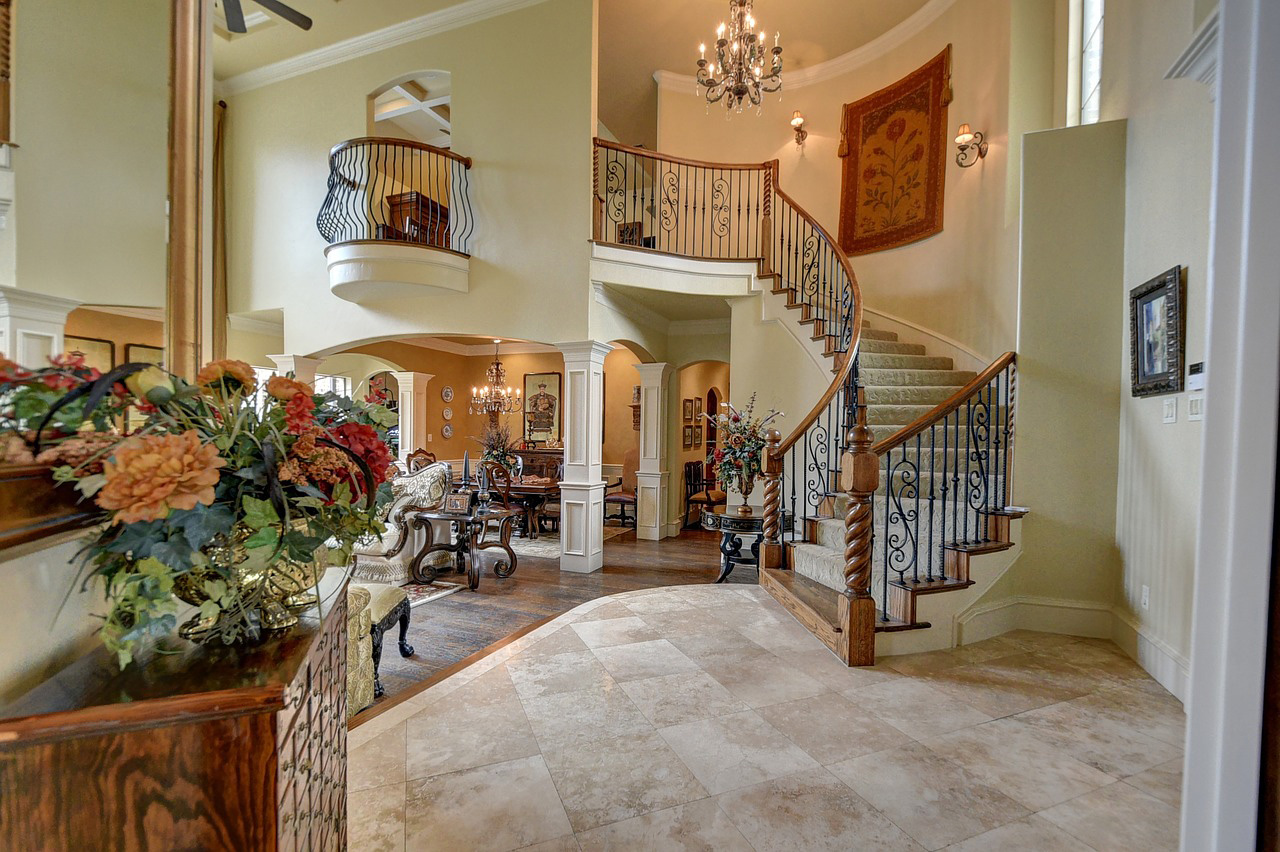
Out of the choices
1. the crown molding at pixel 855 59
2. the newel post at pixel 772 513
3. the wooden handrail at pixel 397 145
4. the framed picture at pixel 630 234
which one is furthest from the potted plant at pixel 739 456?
the crown molding at pixel 855 59

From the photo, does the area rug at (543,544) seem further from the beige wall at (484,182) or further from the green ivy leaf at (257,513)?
the green ivy leaf at (257,513)

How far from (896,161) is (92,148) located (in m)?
6.78

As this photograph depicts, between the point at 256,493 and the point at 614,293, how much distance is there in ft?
16.9

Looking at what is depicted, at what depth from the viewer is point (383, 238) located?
5.53m

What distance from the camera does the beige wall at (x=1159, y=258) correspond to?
2.35 metres

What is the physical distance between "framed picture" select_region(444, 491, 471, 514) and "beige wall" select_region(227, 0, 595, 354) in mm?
1672

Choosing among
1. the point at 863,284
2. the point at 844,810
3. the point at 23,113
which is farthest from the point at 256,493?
the point at 863,284

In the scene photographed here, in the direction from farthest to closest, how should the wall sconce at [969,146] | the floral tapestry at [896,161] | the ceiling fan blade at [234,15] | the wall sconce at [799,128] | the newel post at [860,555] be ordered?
the wall sconce at [799,128] → the floral tapestry at [896,161] → the wall sconce at [969,146] → the ceiling fan blade at [234,15] → the newel post at [860,555]

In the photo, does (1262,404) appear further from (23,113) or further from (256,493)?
(23,113)

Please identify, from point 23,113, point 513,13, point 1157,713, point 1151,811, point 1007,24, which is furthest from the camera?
point 513,13

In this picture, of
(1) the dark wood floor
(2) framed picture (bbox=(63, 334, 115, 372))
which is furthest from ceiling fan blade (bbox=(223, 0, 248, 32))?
(1) the dark wood floor

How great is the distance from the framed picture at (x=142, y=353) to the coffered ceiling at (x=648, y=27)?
6110 millimetres

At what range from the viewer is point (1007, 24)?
4559 mm

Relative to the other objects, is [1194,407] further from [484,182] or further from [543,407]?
[543,407]
